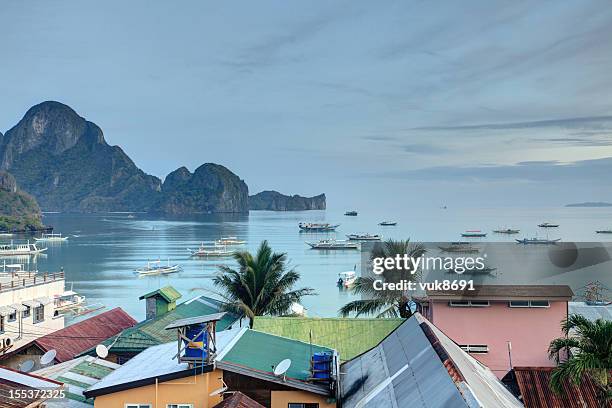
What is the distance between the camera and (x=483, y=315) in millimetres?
19609

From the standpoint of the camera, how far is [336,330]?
19.7m

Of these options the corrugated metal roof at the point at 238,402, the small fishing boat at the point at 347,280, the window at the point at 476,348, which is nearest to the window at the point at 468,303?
the window at the point at 476,348

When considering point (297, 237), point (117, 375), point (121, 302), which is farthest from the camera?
point (297, 237)

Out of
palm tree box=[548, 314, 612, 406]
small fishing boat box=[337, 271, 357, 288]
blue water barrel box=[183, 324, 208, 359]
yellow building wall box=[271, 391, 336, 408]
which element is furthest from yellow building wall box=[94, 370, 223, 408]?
small fishing boat box=[337, 271, 357, 288]

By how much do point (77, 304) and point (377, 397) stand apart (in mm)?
49594

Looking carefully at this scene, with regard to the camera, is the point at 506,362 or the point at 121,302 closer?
the point at 506,362

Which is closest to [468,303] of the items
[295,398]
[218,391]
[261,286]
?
[295,398]

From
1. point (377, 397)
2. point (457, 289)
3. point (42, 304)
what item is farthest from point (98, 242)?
point (377, 397)

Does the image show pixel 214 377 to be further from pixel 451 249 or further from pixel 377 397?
pixel 451 249

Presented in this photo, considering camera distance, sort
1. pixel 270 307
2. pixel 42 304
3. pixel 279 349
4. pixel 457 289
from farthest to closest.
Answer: pixel 42 304
pixel 270 307
pixel 457 289
pixel 279 349

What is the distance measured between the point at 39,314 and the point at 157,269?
53.9 meters

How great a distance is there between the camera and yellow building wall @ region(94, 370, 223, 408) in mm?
11750

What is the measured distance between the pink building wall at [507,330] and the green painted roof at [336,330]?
2.00m

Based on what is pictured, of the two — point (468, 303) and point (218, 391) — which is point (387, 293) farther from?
point (218, 391)
